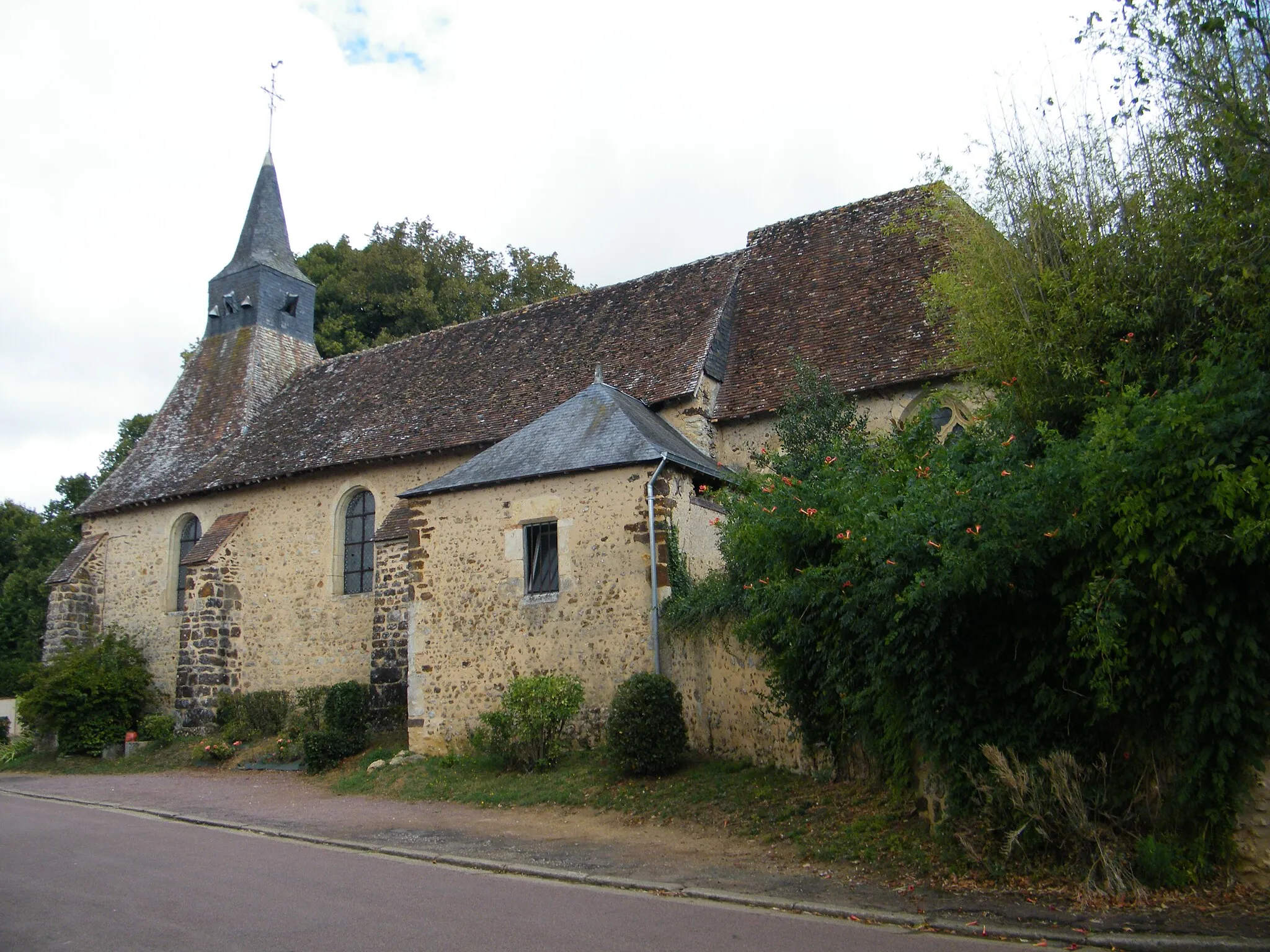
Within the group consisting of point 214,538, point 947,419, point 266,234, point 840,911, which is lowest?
point 840,911

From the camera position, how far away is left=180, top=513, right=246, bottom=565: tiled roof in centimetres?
1923

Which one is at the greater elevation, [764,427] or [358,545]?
[764,427]

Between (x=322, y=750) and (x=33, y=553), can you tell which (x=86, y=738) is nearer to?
(x=322, y=750)

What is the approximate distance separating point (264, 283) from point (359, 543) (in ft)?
33.4

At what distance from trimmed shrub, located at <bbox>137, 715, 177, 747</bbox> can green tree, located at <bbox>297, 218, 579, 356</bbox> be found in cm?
1455

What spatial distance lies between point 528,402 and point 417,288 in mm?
14940

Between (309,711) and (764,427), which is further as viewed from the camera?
(309,711)

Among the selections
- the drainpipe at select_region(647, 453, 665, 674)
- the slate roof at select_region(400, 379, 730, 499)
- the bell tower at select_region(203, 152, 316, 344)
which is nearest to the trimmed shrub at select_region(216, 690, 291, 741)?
the slate roof at select_region(400, 379, 730, 499)

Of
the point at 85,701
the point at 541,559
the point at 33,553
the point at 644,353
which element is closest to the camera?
the point at 541,559

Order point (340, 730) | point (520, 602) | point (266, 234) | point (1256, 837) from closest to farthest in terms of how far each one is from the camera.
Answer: point (1256, 837) → point (520, 602) → point (340, 730) → point (266, 234)

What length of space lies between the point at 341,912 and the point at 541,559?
23.8 ft

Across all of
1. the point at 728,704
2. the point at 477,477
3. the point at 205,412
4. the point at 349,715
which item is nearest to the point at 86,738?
the point at 349,715

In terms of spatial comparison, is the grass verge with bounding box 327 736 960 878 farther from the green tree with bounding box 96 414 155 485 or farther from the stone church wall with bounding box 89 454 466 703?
the green tree with bounding box 96 414 155 485

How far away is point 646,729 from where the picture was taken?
11023 mm
